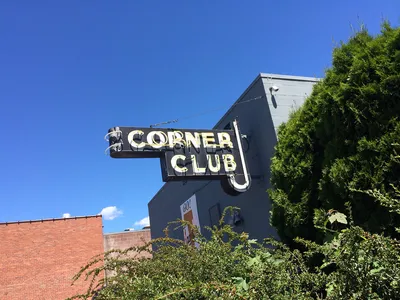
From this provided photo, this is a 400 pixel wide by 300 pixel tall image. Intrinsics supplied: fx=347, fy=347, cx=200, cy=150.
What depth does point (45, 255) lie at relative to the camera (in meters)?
21.9

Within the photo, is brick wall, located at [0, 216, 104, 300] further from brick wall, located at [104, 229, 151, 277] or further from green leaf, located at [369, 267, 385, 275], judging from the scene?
green leaf, located at [369, 267, 385, 275]

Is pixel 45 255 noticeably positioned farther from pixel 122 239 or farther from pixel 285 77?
pixel 285 77

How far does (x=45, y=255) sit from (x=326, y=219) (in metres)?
22.1

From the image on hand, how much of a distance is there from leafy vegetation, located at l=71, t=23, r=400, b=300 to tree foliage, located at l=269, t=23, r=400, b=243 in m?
0.01

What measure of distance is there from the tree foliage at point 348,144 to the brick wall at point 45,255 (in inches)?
758

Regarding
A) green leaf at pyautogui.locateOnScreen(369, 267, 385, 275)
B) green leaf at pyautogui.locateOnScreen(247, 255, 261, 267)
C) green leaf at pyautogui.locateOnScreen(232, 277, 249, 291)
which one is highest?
green leaf at pyautogui.locateOnScreen(247, 255, 261, 267)

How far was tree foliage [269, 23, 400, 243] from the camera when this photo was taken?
347 cm

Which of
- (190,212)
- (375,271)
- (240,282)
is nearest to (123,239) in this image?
(190,212)

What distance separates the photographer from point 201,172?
618 centimetres

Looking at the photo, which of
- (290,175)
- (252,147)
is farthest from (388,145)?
(252,147)

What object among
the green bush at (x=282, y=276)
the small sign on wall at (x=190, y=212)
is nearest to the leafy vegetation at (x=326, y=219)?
the green bush at (x=282, y=276)

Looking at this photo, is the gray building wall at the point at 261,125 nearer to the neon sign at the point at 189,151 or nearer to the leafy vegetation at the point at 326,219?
the neon sign at the point at 189,151

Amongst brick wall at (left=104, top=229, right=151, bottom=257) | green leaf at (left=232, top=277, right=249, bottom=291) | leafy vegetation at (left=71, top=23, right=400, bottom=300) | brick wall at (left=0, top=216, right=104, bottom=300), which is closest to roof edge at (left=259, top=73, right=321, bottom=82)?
leafy vegetation at (left=71, top=23, right=400, bottom=300)

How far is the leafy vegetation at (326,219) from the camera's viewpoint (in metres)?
2.15
